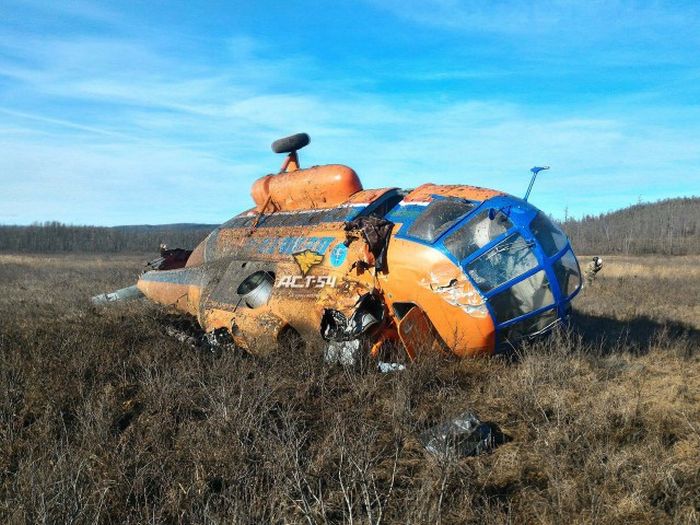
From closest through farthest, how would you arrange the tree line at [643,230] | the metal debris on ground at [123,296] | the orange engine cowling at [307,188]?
the orange engine cowling at [307,188]
the metal debris on ground at [123,296]
the tree line at [643,230]

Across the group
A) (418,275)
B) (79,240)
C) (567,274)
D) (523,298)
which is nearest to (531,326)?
(523,298)

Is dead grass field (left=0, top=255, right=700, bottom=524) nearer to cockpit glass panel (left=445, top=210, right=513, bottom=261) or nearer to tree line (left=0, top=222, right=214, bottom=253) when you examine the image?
cockpit glass panel (left=445, top=210, right=513, bottom=261)

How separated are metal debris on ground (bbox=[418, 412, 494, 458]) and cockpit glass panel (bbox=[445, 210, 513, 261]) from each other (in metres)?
2.12

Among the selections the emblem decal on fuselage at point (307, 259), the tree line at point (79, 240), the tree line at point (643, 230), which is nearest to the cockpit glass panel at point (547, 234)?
the emblem decal on fuselage at point (307, 259)

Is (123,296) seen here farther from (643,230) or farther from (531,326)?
(643,230)

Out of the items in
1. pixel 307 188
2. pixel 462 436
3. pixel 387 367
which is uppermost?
pixel 307 188

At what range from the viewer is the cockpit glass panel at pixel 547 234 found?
699 centimetres

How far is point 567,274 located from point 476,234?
4.48ft

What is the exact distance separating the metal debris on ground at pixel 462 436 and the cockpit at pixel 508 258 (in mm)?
1620

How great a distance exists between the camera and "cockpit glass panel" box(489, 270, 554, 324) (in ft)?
21.8

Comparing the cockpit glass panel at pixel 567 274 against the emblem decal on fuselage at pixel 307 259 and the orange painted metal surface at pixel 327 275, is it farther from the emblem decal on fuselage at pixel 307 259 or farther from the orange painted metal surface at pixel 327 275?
the emblem decal on fuselage at pixel 307 259

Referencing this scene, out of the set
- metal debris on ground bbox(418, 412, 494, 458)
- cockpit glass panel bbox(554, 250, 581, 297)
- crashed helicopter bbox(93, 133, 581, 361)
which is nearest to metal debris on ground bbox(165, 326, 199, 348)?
crashed helicopter bbox(93, 133, 581, 361)

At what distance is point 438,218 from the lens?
7.18 metres

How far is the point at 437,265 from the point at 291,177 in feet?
13.6
